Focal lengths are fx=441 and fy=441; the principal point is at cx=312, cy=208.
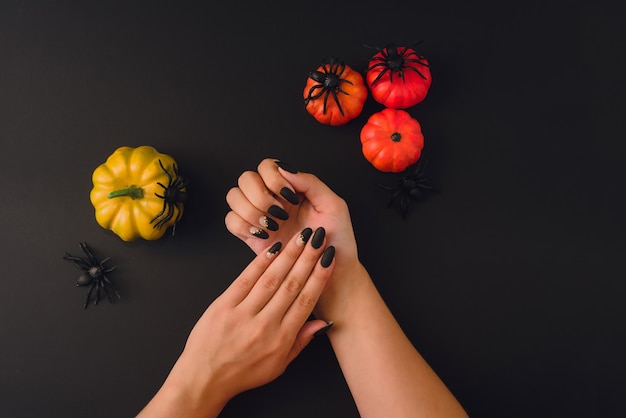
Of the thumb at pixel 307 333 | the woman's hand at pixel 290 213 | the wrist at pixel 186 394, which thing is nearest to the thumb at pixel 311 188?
the woman's hand at pixel 290 213

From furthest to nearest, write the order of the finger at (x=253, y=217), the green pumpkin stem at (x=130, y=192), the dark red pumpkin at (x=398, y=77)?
1. the dark red pumpkin at (x=398, y=77)
2. the green pumpkin stem at (x=130, y=192)
3. the finger at (x=253, y=217)

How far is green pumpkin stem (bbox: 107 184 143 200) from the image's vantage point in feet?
5.16

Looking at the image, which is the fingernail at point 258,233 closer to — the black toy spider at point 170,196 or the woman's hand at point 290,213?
the woman's hand at point 290,213

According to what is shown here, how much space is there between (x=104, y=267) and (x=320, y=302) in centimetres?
90

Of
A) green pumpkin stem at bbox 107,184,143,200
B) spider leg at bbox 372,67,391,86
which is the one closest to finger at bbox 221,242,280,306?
green pumpkin stem at bbox 107,184,143,200

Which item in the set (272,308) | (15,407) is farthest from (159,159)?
(15,407)

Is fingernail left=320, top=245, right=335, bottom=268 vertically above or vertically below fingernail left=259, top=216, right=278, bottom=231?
below

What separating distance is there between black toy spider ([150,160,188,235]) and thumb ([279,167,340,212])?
43 centimetres

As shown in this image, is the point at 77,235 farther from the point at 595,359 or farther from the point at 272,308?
the point at 595,359

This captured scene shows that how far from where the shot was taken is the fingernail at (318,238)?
142 centimetres

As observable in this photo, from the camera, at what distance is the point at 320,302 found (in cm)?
157

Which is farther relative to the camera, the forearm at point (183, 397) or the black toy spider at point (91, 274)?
the black toy spider at point (91, 274)

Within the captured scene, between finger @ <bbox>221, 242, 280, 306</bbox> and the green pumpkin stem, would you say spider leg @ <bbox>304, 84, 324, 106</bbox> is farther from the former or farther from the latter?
the green pumpkin stem

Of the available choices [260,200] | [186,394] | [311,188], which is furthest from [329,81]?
[186,394]
